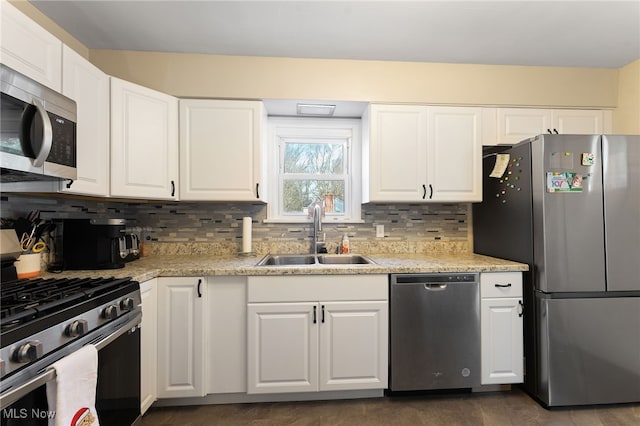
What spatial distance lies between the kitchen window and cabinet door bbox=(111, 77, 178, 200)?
32.3 inches

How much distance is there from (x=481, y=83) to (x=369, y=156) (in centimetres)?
107

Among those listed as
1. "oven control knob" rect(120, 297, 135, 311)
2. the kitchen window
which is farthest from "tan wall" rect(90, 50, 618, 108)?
Result: "oven control knob" rect(120, 297, 135, 311)

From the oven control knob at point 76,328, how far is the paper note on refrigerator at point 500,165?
8.32 feet

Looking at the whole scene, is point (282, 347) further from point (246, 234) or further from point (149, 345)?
point (246, 234)

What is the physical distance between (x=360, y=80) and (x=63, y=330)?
7.32ft

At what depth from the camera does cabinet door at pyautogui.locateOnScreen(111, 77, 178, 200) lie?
186 centimetres

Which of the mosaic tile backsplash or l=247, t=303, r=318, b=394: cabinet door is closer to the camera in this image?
l=247, t=303, r=318, b=394: cabinet door

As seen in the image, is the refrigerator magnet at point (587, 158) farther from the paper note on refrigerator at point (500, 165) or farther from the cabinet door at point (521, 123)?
the cabinet door at point (521, 123)

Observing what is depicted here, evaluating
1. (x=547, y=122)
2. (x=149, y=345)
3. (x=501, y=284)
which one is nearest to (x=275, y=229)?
(x=149, y=345)

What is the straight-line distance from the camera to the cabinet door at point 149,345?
1.66 meters

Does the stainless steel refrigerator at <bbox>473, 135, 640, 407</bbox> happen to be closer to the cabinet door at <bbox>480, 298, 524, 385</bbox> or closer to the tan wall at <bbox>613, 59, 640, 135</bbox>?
the cabinet door at <bbox>480, 298, 524, 385</bbox>

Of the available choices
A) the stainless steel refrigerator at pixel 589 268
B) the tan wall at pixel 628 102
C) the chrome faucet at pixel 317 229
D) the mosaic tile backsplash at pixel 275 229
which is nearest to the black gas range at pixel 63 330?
the mosaic tile backsplash at pixel 275 229

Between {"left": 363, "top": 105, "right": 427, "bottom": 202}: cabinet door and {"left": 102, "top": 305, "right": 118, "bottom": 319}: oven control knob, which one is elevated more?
{"left": 363, "top": 105, "right": 427, "bottom": 202}: cabinet door

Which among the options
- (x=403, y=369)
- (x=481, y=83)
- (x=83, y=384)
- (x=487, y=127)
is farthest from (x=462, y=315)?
(x=83, y=384)
